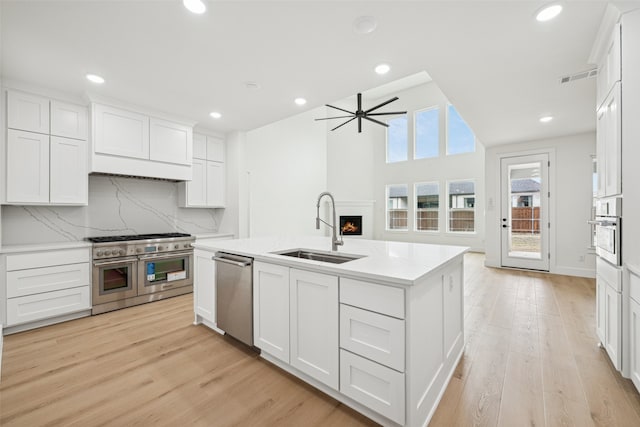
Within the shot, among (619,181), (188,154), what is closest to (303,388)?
(619,181)

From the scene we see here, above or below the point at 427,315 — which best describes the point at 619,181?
above

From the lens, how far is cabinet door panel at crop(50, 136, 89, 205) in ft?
9.62

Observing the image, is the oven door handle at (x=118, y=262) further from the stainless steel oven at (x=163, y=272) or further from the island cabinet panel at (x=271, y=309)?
the island cabinet panel at (x=271, y=309)

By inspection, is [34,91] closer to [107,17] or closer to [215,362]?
[107,17]

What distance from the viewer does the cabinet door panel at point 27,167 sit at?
2672 mm

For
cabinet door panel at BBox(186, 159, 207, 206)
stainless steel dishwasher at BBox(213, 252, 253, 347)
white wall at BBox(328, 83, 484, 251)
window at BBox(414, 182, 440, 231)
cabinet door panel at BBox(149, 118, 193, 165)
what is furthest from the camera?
window at BBox(414, 182, 440, 231)

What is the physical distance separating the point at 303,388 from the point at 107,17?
280 centimetres

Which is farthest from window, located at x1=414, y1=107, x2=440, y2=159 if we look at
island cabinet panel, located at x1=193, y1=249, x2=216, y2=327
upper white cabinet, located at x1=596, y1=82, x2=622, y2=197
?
island cabinet panel, located at x1=193, y1=249, x2=216, y2=327

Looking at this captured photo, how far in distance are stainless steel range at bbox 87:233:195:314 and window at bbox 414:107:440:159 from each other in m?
7.19

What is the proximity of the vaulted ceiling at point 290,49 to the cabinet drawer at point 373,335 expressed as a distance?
1890 mm

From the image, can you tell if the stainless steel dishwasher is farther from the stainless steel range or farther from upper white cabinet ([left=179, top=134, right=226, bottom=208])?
upper white cabinet ([left=179, top=134, right=226, bottom=208])

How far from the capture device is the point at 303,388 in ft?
5.79

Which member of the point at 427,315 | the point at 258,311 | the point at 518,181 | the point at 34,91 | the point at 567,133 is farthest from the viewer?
the point at 518,181

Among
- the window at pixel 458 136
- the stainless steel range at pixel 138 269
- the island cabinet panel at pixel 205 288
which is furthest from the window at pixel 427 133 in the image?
the island cabinet panel at pixel 205 288
